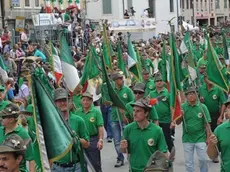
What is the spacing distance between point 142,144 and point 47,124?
147 cm

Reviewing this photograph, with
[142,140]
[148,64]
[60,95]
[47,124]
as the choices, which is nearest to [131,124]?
[142,140]

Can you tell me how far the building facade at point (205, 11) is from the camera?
70562mm

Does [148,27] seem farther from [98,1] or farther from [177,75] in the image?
[177,75]

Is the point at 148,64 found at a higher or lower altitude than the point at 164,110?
higher

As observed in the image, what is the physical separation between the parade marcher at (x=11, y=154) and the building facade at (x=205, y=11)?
61448 millimetres

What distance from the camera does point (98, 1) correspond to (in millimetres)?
53562

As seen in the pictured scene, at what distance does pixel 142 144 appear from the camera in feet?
26.2

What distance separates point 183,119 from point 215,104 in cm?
196

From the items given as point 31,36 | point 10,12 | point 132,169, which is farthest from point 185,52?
point 10,12

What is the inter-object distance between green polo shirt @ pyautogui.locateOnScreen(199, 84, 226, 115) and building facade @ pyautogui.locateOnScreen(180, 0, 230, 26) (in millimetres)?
54212

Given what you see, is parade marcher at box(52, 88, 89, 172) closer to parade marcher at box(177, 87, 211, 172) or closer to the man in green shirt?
parade marcher at box(177, 87, 211, 172)

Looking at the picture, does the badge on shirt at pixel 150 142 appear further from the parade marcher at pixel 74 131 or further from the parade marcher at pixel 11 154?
the parade marcher at pixel 11 154

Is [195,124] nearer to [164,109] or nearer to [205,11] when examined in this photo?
[164,109]

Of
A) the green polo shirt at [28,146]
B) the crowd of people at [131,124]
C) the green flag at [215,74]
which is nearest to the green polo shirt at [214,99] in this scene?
the crowd of people at [131,124]
